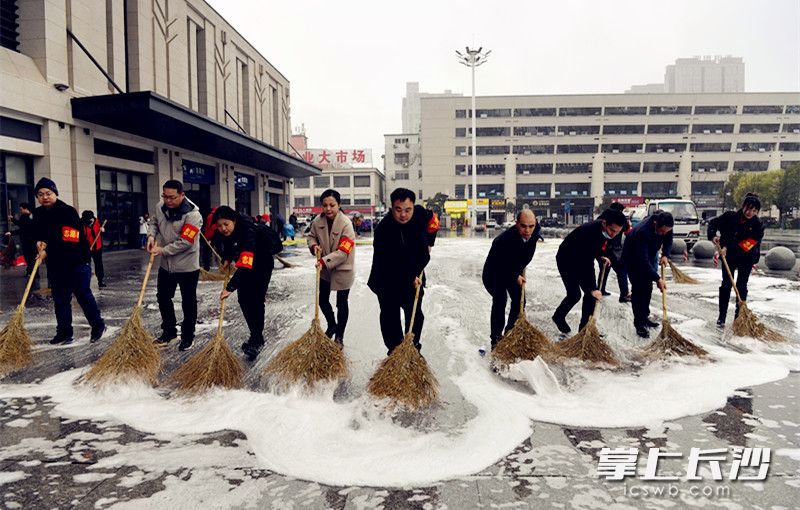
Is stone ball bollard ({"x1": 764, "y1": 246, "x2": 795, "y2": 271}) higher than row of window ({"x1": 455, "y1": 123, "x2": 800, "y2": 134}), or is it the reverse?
row of window ({"x1": 455, "y1": 123, "x2": 800, "y2": 134})

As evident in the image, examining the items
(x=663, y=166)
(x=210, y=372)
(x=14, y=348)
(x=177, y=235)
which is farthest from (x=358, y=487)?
(x=663, y=166)

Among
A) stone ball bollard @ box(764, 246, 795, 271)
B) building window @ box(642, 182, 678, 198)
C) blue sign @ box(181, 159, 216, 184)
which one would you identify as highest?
building window @ box(642, 182, 678, 198)

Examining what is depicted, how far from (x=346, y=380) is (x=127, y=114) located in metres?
14.4

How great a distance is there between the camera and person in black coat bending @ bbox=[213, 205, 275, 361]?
510 centimetres

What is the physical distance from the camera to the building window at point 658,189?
69250mm

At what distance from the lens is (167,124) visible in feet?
56.0

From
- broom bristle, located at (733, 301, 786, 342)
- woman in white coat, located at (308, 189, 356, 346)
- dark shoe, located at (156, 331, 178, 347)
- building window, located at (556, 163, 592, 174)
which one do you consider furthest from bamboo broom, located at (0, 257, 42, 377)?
building window, located at (556, 163, 592, 174)

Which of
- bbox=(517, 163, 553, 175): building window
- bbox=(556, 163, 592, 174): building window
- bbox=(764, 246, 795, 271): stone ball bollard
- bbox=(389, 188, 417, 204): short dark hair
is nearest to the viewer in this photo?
bbox=(389, 188, 417, 204): short dark hair

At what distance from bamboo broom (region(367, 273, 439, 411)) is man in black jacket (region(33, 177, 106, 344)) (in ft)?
12.4

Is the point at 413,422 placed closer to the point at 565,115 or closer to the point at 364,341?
the point at 364,341

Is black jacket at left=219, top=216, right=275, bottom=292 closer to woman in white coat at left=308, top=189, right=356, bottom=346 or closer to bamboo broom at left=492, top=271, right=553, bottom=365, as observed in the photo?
woman in white coat at left=308, top=189, right=356, bottom=346

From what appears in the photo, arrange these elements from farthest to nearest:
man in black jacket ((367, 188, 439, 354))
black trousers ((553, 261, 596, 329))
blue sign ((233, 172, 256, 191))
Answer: blue sign ((233, 172, 256, 191))
black trousers ((553, 261, 596, 329))
man in black jacket ((367, 188, 439, 354))

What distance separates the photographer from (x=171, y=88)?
21047mm

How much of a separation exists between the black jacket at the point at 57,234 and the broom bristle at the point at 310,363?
2848 mm
